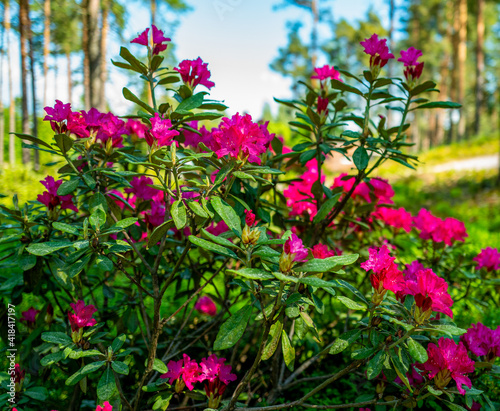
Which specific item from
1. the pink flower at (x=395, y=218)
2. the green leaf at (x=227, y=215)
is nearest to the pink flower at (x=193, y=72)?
the green leaf at (x=227, y=215)

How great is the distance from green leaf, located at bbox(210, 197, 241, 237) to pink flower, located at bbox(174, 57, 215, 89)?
55cm

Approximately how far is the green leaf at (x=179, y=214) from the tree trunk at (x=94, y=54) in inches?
218

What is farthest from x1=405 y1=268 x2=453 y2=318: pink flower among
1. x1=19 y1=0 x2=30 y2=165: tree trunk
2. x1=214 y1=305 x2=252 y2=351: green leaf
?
x1=19 y1=0 x2=30 y2=165: tree trunk

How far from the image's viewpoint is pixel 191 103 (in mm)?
1242

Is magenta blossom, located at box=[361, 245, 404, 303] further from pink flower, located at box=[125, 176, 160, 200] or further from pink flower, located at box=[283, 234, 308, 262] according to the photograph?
pink flower, located at box=[125, 176, 160, 200]

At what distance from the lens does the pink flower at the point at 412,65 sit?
151 cm

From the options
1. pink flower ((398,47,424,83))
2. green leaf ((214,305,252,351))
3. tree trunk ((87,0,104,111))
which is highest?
tree trunk ((87,0,104,111))

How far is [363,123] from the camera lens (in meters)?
1.65

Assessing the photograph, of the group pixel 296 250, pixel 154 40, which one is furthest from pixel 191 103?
pixel 296 250

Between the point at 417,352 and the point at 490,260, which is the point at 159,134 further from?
the point at 490,260

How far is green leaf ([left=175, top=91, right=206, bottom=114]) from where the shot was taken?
1.22 metres

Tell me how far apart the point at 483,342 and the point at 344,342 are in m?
0.62

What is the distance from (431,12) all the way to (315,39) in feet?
19.3

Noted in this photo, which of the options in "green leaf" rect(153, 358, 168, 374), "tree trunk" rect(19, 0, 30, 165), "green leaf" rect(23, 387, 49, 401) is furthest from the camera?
"tree trunk" rect(19, 0, 30, 165)
